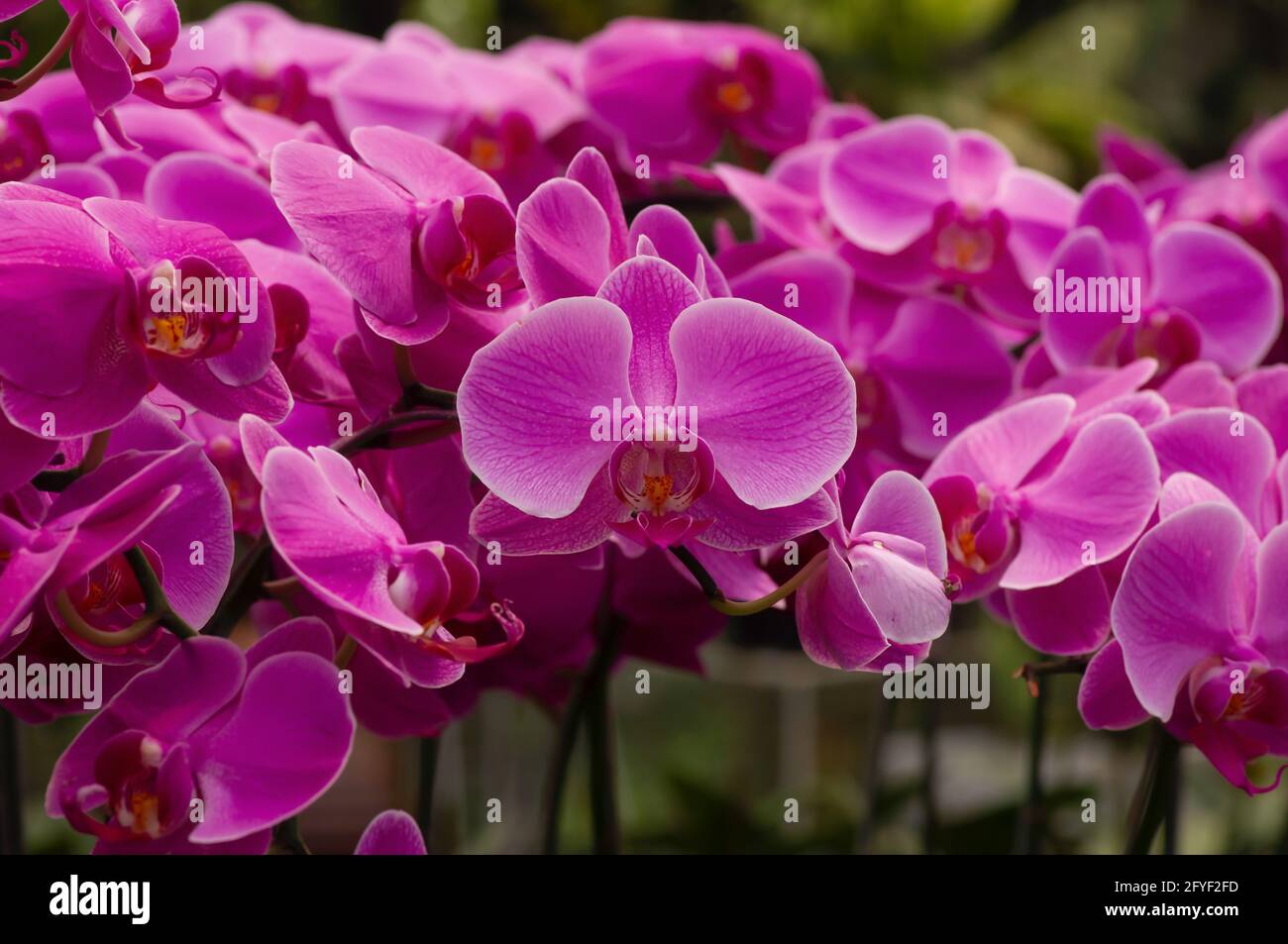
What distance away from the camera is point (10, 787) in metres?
0.43

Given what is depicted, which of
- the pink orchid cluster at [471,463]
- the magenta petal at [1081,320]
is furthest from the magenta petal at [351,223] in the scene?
the magenta petal at [1081,320]

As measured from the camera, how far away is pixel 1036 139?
217cm

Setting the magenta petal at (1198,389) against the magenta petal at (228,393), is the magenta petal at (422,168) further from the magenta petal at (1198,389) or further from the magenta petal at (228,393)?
the magenta petal at (1198,389)

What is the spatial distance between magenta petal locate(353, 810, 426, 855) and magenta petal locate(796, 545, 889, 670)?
4.2 inches

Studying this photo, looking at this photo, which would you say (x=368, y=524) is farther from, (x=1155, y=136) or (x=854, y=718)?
(x=1155, y=136)

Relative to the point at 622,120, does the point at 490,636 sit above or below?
below

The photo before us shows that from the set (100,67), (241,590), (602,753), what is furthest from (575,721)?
(100,67)

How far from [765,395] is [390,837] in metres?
0.14

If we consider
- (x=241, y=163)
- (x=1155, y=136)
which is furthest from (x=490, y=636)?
(x=1155, y=136)

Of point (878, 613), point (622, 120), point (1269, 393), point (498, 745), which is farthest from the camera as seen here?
point (498, 745)

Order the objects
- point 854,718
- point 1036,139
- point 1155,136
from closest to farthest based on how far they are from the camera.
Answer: point 854,718
point 1036,139
point 1155,136

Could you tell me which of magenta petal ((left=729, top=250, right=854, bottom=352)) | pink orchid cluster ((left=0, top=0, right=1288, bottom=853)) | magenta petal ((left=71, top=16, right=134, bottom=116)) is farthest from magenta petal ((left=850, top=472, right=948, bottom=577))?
magenta petal ((left=71, top=16, right=134, bottom=116))

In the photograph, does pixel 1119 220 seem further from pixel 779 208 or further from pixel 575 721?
pixel 575 721
